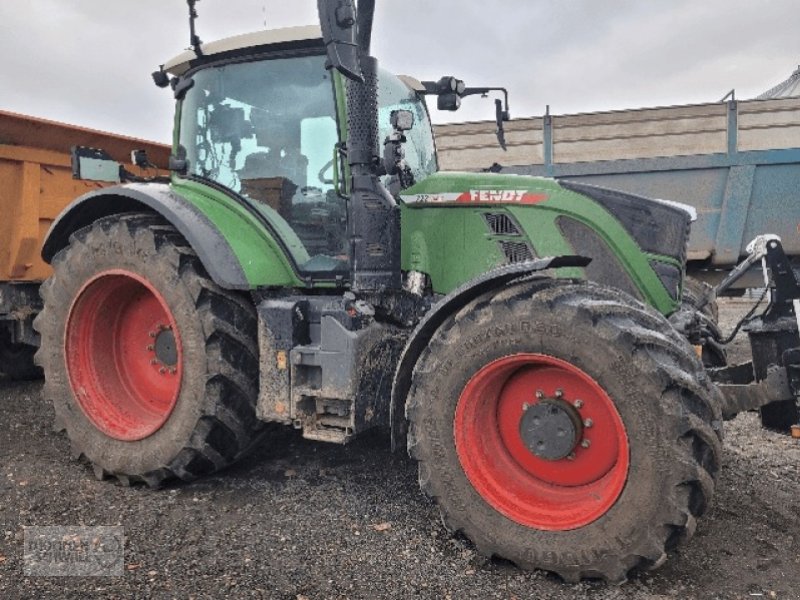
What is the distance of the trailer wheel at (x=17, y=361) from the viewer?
18.4ft

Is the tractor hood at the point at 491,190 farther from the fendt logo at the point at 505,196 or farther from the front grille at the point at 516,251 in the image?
the front grille at the point at 516,251

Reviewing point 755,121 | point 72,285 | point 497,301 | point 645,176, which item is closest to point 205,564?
point 497,301

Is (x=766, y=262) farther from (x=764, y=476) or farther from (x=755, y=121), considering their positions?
(x=755, y=121)

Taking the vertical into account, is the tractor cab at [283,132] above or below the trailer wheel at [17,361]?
above

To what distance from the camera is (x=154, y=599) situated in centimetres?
243

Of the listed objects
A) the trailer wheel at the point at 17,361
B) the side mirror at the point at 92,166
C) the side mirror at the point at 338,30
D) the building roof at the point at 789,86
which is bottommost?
the trailer wheel at the point at 17,361

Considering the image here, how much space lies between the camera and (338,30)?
293 cm

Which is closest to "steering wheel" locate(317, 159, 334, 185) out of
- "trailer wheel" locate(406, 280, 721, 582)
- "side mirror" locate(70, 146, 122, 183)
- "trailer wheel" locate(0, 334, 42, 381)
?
"trailer wheel" locate(406, 280, 721, 582)

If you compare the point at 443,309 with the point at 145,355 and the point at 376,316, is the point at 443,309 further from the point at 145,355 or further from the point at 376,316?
the point at 145,355

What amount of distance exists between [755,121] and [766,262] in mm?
4673

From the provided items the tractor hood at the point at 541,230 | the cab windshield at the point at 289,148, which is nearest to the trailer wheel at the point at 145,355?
the cab windshield at the point at 289,148

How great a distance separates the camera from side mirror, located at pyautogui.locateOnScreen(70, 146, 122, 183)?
4254 mm

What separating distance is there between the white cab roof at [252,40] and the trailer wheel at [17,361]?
319cm

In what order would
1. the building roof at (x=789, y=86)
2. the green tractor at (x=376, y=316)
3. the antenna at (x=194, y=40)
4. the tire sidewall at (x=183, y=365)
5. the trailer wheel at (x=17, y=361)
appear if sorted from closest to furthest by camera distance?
the green tractor at (x=376, y=316), the tire sidewall at (x=183, y=365), the antenna at (x=194, y=40), the trailer wheel at (x=17, y=361), the building roof at (x=789, y=86)
